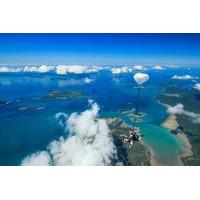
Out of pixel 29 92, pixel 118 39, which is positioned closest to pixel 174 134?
pixel 29 92

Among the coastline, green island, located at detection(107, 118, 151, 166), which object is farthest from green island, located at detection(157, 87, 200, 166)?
green island, located at detection(107, 118, 151, 166)

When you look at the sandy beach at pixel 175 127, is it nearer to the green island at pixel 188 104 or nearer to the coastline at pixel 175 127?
the coastline at pixel 175 127

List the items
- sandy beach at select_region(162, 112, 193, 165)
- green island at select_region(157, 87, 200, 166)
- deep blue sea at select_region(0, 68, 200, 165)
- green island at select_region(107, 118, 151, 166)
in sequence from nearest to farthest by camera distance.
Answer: deep blue sea at select_region(0, 68, 200, 165), green island at select_region(107, 118, 151, 166), green island at select_region(157, 87, 200, 166), sandy beach at select_region(162, 112, 193, 165)

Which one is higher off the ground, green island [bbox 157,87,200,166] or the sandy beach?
green island [bbox 157,87,200,166]

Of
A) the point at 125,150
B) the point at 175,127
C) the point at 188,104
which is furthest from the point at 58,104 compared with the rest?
the point at 175,127

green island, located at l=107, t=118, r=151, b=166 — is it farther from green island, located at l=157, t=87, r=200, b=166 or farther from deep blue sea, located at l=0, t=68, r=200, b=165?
green island, located at l=157, t=87, r=200, b=166

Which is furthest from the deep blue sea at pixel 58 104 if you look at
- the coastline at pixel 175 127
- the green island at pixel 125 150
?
the green island at pixel 125 150
